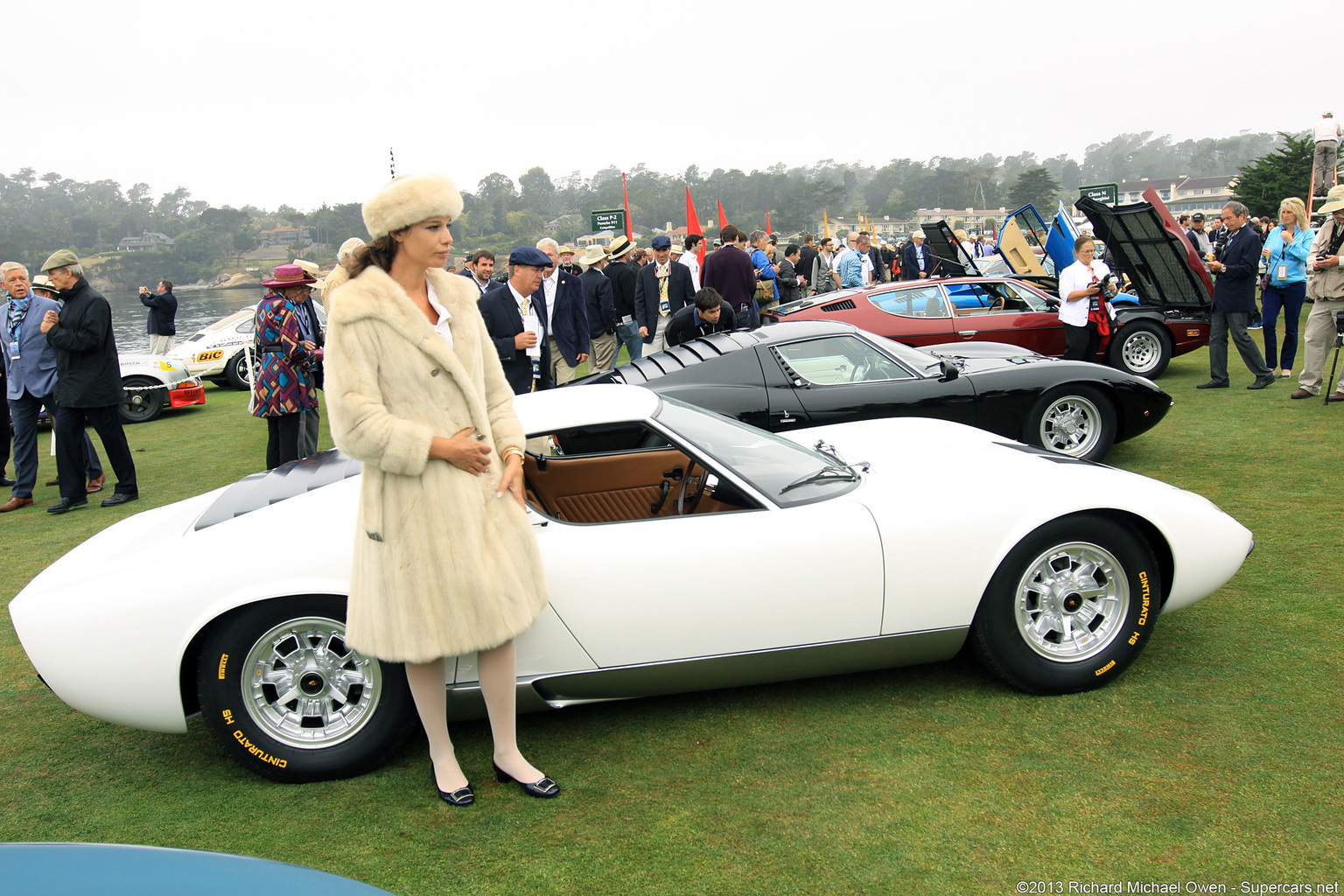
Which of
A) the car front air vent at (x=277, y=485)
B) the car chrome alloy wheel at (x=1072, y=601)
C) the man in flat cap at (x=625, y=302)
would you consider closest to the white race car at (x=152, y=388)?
the man in flat cap at (x=625, y=302)

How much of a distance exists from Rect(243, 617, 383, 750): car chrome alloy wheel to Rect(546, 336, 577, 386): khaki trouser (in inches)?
211

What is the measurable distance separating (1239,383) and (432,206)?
9.79m

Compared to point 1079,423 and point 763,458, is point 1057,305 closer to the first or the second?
point 1079,423

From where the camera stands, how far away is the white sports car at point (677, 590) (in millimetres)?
3008

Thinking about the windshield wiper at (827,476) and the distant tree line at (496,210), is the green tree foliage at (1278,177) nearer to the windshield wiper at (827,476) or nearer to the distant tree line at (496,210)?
the distant tree line at (496,210)

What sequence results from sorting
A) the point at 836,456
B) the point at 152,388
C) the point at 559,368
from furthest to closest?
1. the point at 152,388
2. the point at 559,368
3. the point at 836,456

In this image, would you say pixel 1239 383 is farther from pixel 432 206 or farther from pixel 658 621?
pixel 432 206

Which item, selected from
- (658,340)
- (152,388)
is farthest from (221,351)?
(658,340)

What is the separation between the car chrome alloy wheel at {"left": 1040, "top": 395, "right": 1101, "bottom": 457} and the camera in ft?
21.4

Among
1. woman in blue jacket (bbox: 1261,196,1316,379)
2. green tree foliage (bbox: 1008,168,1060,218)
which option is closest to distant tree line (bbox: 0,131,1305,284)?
green tree foliage (bbox: 1008,168,1060,218)

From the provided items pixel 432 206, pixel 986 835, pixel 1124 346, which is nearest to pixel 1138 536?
pixel 986 835

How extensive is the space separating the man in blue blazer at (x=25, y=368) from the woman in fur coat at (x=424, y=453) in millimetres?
5761

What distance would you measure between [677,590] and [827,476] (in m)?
0.81

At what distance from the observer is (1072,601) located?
11.3 feet
